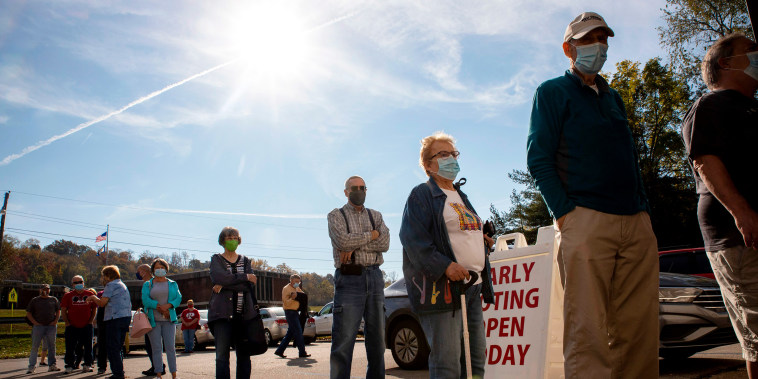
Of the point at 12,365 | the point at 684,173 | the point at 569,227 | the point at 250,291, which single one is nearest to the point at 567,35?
the point at 569,227

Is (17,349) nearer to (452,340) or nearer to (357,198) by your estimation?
(357,198)

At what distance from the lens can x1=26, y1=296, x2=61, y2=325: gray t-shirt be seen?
12188 mm

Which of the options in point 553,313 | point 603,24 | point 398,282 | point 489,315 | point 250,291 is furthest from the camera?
point 398,282

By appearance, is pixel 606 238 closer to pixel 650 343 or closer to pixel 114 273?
pixel 650 343

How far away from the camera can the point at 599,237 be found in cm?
270

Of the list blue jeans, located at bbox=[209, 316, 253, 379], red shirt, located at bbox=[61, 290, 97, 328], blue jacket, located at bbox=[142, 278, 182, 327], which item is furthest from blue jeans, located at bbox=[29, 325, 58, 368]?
blue jeans, located at bbox=[209, 316, 253, 379]

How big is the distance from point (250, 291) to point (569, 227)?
4101 millimetres

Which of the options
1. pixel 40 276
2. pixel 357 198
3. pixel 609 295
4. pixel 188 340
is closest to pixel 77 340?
pixel 188 340

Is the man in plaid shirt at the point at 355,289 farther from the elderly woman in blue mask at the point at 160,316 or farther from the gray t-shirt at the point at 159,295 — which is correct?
the gray t-shirt at the point at 159,295

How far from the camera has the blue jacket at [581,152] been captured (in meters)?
2.79

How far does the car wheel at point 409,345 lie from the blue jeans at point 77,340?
6.51m

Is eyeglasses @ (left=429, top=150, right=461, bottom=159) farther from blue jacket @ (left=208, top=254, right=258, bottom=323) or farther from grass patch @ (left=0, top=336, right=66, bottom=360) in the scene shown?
grass patch @ (left=0, top=336, right=66, bottom=360)

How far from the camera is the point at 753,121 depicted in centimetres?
326

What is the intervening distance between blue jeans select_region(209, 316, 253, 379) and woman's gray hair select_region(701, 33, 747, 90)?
465 cm
